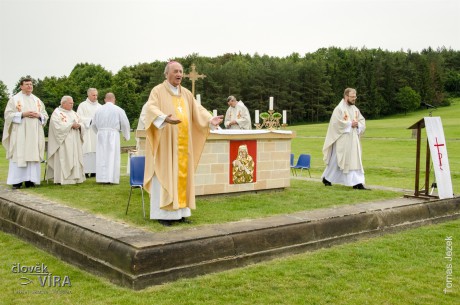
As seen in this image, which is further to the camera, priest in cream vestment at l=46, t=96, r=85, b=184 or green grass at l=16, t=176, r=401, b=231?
priest in cream vestment at l=46, t=96, r=85, b=184

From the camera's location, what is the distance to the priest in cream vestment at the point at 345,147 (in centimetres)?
1098

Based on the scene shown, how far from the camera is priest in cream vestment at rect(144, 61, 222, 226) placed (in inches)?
273

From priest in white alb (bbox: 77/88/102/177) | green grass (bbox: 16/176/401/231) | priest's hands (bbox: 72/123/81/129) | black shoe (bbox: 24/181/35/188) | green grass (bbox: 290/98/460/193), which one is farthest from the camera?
green grass (bbox: 290/98/460/193)

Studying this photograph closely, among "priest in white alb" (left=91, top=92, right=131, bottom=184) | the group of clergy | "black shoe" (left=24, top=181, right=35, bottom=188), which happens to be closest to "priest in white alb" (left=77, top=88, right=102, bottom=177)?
the group of clergy

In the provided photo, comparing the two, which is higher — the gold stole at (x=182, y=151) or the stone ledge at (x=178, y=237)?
the gold stole at (x=182, y=151)

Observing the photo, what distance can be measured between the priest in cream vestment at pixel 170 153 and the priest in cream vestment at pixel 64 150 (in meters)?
4.24

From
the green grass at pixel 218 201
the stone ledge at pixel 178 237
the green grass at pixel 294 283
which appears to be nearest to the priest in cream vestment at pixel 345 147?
the green grass at pixel 218 201

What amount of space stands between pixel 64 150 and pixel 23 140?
3.04 ft

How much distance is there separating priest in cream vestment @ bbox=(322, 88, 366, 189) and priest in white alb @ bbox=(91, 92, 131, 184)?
4620 mm

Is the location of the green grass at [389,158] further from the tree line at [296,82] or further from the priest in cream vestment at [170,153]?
the tree line at [296,82]

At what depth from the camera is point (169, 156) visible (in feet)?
22.9

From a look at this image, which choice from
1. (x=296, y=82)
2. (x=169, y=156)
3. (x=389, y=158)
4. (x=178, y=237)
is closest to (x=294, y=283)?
(x=178, y=237)

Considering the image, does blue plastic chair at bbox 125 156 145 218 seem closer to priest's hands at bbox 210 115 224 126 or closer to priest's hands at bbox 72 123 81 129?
priest's hands at bbox 210 115 224 126

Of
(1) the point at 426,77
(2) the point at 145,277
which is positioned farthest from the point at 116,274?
(1) the point at 426,77
